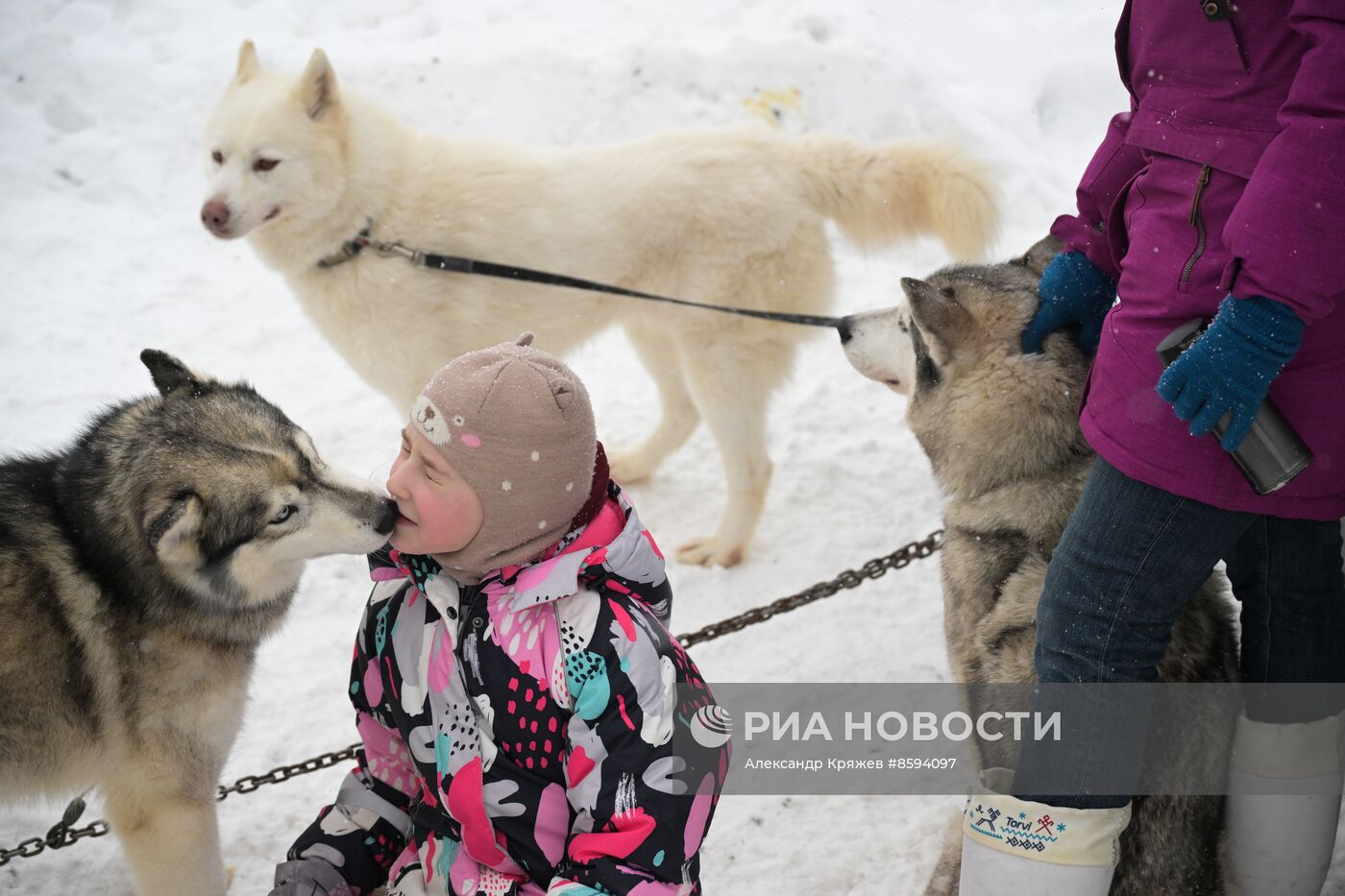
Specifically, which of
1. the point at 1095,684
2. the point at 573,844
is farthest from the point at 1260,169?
the point at 573,844

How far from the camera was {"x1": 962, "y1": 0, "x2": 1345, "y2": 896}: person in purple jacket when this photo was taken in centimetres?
130

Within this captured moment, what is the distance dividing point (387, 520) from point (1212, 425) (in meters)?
1.32

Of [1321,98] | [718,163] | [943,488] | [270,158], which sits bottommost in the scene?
[943,488]

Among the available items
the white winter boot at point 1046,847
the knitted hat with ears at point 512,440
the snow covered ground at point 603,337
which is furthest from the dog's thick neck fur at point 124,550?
the white winter boot at point 1046,847

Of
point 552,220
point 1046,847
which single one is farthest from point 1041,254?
point 552,220

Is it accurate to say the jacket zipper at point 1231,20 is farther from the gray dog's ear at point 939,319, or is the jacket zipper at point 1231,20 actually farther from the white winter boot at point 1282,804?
the white winter boot at point 1282,804

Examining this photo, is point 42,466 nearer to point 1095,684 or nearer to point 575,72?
point 1095,684

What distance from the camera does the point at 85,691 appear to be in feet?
6.22

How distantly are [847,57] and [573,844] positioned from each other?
6656 millimetres

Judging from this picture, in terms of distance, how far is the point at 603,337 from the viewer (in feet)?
17.7

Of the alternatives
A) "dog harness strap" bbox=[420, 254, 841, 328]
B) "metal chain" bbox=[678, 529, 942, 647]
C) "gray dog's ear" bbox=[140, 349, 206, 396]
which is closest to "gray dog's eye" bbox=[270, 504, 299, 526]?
"gray dog's ear" bbox=[140, 349, 206, 396]

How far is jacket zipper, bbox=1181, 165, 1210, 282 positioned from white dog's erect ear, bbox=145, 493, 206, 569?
1.69 meters

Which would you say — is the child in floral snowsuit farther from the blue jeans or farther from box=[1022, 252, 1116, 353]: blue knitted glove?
box=[1022, 252, 1116, 353]: blue knitted glove

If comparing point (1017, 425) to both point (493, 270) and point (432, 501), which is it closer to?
point (432, 501)
